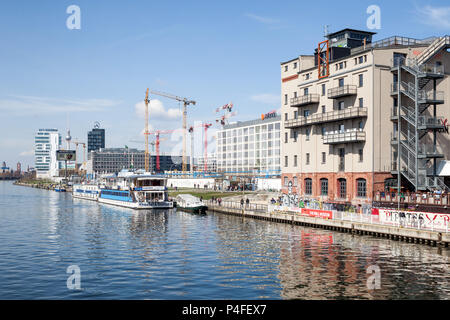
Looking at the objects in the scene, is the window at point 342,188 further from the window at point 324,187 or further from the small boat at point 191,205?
the small boat at point 191,205

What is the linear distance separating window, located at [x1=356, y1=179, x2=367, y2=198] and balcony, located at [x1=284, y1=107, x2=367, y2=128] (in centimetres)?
1074

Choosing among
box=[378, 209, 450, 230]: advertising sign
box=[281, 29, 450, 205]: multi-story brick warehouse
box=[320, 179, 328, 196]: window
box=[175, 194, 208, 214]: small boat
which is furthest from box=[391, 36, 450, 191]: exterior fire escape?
box=[175, 194, 208, 214]: small boat

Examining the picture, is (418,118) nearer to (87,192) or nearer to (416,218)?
(416,218)

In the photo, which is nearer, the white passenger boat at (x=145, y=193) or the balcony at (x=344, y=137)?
the balcony at (x=344, y=137)

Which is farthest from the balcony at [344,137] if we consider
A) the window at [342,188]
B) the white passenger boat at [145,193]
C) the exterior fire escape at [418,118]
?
the white passenger boat at [145,193]

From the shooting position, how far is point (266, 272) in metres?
37.3

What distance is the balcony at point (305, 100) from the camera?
8381 cm

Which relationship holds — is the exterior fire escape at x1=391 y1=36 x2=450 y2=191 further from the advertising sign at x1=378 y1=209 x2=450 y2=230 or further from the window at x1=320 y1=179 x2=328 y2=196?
the advertising sign at x1=378 y1=209 x2=450 y2=230

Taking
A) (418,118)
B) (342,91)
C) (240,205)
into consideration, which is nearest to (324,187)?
(342,91)

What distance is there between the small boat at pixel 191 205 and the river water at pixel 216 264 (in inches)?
1103

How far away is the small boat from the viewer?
9518 centimetres

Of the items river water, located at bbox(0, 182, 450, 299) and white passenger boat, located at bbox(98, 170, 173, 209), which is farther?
white passenger boat, located at bbox(98, 170, 173, 209)

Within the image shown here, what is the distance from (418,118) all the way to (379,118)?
578 centimetres

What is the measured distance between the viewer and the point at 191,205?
9594 cm
